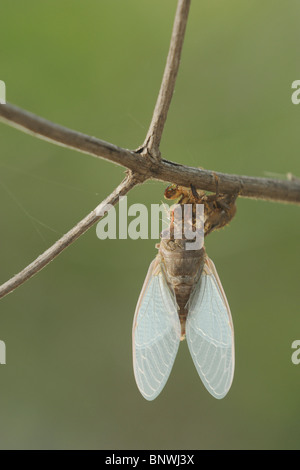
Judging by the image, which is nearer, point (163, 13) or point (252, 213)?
A: point (163, 13)

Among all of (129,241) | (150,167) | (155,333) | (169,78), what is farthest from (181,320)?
(129,241)

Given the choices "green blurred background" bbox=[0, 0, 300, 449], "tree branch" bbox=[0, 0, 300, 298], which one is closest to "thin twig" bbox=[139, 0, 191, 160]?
"tree branch" bbox=[0, 0, 300, 298]

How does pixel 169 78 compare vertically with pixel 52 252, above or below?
above

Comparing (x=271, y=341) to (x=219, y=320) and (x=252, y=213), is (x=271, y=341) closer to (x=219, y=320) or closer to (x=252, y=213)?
(x=252, y=213)

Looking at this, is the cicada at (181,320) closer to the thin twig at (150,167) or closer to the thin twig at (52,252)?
the thin twig at (150,167)

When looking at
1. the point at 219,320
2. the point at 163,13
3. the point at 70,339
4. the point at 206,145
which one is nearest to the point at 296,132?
the point at 206,145

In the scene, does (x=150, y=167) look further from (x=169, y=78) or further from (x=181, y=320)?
(x=181, y=320)

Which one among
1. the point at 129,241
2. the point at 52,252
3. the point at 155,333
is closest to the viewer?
the point at 52,252
